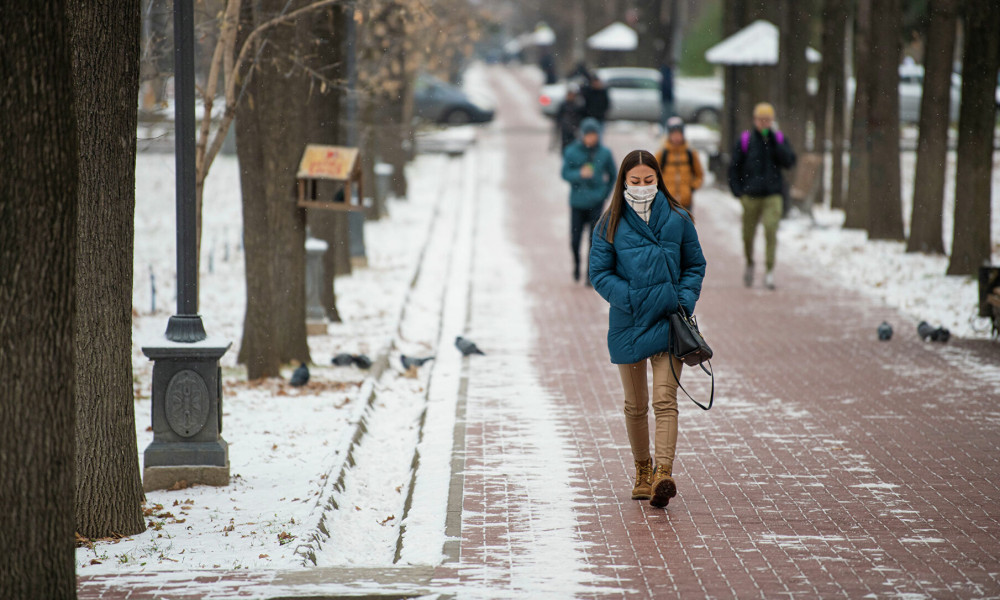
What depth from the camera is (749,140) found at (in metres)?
14.5

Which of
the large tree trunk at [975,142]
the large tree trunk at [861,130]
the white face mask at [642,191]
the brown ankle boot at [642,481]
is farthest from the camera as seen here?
the large tree trunk at [861,130]

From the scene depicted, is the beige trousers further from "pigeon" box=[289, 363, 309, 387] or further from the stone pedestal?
"pigeon" box=[289, 363, 309, 387]

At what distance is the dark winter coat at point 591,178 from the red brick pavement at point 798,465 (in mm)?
1362

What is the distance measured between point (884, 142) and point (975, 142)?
3933 mm

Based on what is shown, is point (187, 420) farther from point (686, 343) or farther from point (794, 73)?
point (794, 73)

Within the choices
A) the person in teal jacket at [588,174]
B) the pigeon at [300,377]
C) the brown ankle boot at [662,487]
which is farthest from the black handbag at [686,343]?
the person in teal jacket at [588,174]

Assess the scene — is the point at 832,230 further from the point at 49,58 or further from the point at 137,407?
the point at 49,58

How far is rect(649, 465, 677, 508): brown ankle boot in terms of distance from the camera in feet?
21.9

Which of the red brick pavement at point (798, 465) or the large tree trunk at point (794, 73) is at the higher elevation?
the large tree trunk at point (794, 73)

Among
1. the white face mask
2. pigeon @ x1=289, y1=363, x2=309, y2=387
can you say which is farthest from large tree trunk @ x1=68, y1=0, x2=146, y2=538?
pigeon @ x1=289, y1=363, x2=309, y2=387

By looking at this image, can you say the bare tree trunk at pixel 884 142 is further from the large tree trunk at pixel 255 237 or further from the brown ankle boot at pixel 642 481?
the brown ankle boot at pixel 642 481

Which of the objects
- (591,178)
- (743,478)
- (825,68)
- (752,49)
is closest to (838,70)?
(825,68)

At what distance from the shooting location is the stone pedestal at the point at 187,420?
765 centimetres

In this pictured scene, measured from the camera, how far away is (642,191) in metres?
6.60
